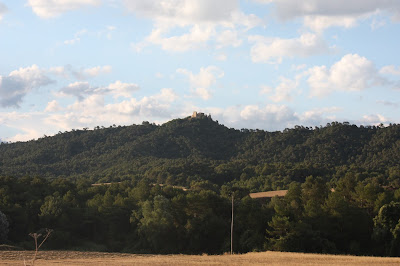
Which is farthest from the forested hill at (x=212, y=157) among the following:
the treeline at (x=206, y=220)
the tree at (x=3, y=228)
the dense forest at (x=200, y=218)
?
the tree at (x=3, y=228)

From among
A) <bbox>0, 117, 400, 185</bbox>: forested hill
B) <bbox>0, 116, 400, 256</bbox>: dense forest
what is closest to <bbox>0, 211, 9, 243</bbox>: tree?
<bbox>0, 116, 400, 256</bbox>: dense forest

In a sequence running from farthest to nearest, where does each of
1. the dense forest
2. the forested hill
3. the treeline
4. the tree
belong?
the forested hill
the tree
the dense forest
the treeline

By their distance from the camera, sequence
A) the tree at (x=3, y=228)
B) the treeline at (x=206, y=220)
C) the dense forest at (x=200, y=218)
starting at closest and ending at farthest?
the treeline at (x=206, y=220), the dense forest at (x=200, y=218), the tree at (x=3, y=228)

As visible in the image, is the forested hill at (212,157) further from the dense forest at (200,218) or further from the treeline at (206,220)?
the treeline at (206,220)

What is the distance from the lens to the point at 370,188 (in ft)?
242

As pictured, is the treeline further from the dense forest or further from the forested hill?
the forested hill

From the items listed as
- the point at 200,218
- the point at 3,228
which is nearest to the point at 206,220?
the point at 200,218

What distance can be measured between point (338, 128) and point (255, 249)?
125305mm

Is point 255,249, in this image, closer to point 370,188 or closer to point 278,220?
point 278,220

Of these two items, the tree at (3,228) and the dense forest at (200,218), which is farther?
the tree at (3,228)

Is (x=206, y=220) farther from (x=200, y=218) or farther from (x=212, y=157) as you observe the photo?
(x=212, y=157)

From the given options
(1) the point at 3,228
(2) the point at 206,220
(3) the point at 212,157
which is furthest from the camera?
(3) the point at 212,157

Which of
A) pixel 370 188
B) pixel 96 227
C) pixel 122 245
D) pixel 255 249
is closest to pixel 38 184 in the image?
pixel 96 227

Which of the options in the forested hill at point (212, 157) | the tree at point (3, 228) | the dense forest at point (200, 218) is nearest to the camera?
the dense forest at point (200, 218)
